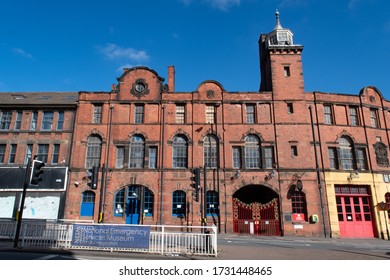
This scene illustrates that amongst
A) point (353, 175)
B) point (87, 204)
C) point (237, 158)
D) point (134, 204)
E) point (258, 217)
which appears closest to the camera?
point (258, 217)

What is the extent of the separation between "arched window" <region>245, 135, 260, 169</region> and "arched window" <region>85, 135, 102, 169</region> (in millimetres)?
12952

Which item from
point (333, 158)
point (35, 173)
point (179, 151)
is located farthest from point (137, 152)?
point (333, 158)

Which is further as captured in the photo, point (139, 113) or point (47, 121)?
point (139, 113)

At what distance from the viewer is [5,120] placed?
25.3 m

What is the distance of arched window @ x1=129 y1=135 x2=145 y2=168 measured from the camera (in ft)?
78.9

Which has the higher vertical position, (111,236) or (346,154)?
(346,154)

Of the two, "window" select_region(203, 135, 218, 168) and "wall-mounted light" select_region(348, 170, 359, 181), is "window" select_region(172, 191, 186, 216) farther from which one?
"wall-mounted light" select_region(348, 170, 359, 181)

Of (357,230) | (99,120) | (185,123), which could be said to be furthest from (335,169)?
(99,120)

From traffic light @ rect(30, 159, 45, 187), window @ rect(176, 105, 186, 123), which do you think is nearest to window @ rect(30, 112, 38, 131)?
window @ rect(176, 105, 186, 123)

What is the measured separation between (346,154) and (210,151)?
39.8ft

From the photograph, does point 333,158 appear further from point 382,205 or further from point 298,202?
point 298,202

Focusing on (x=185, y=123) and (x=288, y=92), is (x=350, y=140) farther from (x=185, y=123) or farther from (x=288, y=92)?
(x=185, y=123)

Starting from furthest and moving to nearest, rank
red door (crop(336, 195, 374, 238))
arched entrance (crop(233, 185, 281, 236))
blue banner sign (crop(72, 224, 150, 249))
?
red door (crop(336, 195, 374, 238)), arched entrance (crop(233, 185, 281, 236)), blue banner sign (crop(72, 224, 150, 249))
